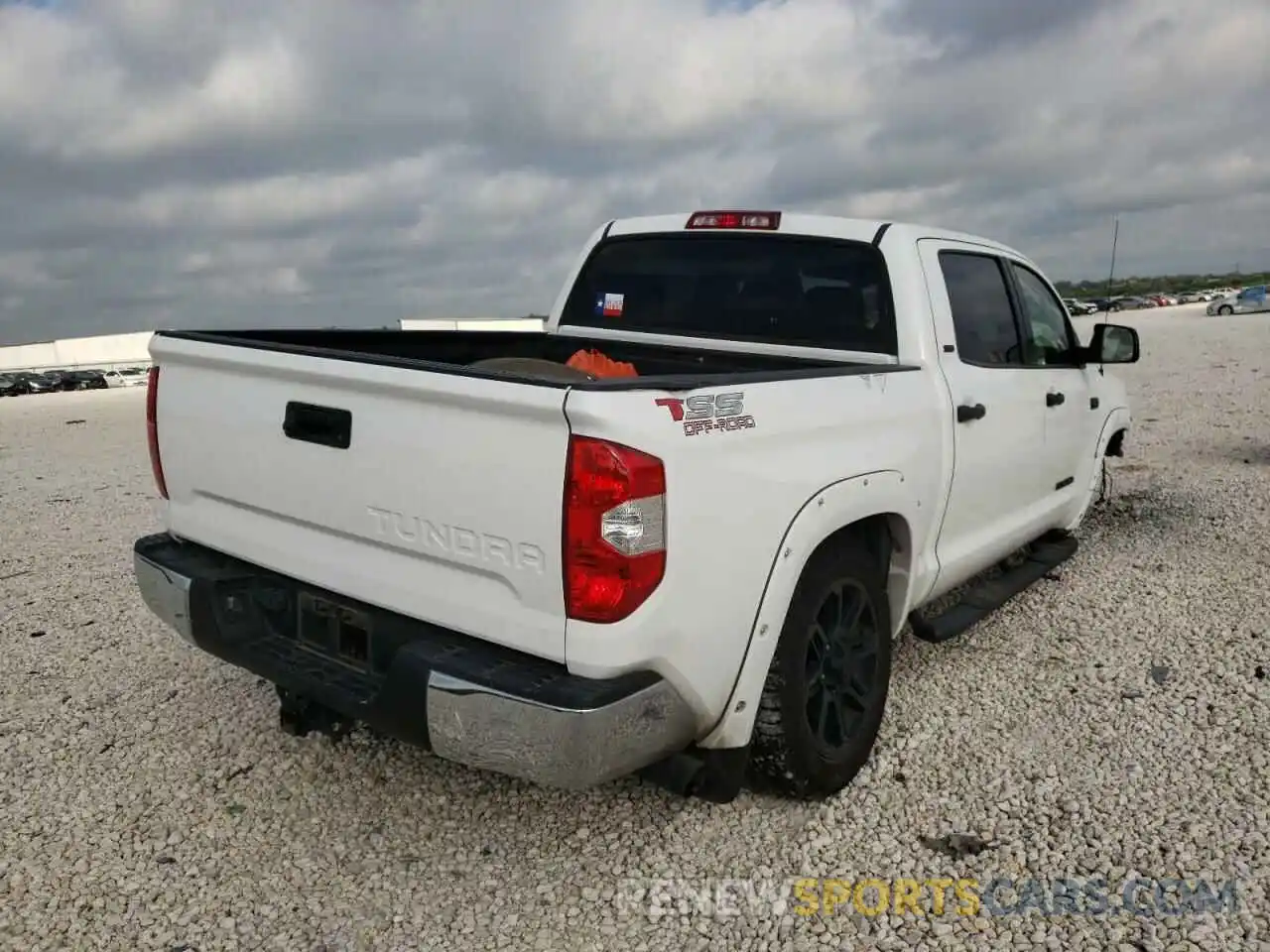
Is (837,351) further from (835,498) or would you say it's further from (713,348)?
(835,498)

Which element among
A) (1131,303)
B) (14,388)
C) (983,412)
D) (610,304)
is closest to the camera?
(983,412)

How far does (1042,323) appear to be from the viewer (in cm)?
497

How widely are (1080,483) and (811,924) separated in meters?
3.70

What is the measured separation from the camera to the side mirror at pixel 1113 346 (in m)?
4.91

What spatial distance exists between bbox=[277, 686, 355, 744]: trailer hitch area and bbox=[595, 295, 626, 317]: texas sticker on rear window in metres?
2.25

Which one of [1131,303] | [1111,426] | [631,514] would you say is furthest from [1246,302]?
[631,514]

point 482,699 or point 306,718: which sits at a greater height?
point 482,699

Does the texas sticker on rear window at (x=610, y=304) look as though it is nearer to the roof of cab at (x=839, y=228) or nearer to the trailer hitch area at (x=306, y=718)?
the roof of cab at (x=839, y=228)

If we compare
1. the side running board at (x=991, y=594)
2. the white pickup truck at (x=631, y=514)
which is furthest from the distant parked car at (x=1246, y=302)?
the white pickup truck at (x=631, y=514)

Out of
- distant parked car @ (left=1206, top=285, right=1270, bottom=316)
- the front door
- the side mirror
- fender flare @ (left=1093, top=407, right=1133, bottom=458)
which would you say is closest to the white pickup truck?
the front door

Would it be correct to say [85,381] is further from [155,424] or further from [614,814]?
[614,814]

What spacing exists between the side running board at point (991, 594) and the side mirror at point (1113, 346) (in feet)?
3.57

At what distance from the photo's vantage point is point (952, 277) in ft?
13.2

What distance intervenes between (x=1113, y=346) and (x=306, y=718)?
431cm
